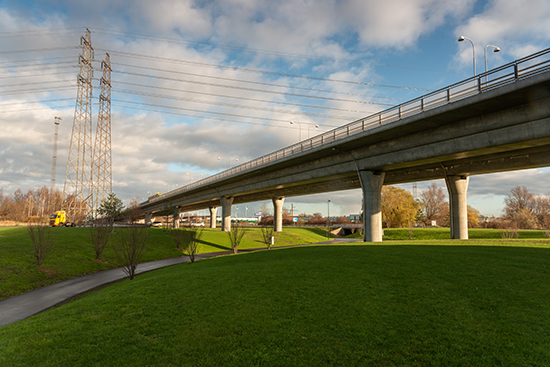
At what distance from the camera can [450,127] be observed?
22.6m

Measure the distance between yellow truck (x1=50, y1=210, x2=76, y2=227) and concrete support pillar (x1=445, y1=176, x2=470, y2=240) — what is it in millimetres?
66791

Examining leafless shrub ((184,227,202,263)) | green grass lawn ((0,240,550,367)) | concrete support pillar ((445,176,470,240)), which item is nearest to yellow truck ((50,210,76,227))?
leafless shrub ((184,227,202,263))

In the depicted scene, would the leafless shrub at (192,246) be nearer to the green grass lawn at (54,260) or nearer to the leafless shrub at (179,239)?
the leafless shrub at (179,239)

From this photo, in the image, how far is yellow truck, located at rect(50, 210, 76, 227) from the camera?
56.3 meters

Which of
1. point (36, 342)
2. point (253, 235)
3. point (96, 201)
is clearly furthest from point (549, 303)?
point (96, 201)

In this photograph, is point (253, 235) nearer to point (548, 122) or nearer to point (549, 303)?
point (548, 122)

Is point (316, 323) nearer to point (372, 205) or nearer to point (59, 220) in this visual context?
point (372, 205)

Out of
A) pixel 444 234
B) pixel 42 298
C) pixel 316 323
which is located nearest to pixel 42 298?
pixel 42 298

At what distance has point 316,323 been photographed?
7785 millimetres

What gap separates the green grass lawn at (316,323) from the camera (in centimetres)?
630

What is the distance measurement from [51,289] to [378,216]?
28808 millimetres

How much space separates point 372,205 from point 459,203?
12.6 m

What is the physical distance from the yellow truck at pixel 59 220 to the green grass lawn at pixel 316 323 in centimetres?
5720

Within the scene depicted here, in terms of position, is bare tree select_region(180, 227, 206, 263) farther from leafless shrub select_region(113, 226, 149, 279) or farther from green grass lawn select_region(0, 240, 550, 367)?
green grass lawn select_region(0, 240, 550, 367)
